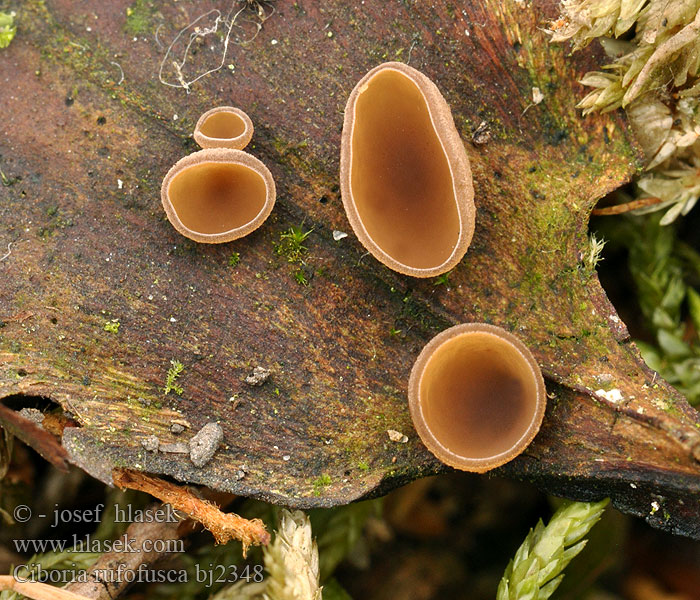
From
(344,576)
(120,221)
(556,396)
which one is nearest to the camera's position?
(556,396)

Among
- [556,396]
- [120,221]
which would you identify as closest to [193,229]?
[120,221]

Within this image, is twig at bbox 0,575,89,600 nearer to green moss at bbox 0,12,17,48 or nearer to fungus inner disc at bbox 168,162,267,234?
fungus inner disc at bbox 168,162,267,234

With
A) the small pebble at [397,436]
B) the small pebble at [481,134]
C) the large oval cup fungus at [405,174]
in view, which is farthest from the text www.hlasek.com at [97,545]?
the small pebble at [481,134]

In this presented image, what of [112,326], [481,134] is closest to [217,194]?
[112,326]

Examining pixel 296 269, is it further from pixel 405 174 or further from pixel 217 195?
pixel 405 174

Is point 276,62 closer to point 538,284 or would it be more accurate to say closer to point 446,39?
point 446,39

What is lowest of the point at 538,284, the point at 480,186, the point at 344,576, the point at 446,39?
the point at 344,576
